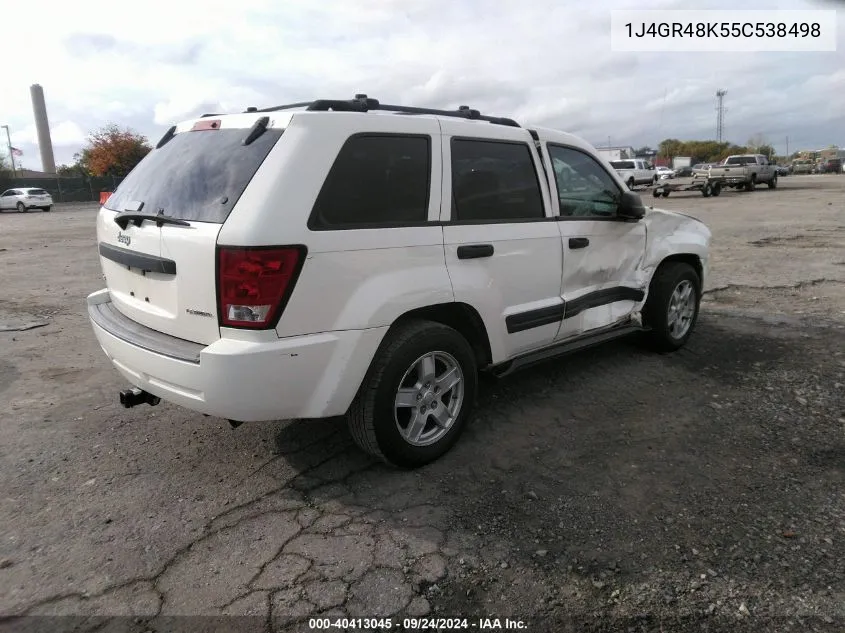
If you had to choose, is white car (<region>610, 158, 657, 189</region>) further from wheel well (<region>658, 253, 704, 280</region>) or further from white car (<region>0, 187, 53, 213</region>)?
white car (<region>0, 187, 53, 213</region>)

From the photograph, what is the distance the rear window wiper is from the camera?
2910 millimetres

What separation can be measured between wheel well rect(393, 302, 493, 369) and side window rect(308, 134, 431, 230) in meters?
0.51

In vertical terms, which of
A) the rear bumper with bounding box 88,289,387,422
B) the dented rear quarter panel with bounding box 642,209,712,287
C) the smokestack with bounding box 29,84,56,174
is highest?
the smokestack with bounding box 29,84,56,174

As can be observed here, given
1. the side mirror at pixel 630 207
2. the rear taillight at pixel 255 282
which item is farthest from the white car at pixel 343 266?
the side mirror at pixel 630 207

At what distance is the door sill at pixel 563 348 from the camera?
385 cm

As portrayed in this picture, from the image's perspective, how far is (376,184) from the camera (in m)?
3.07

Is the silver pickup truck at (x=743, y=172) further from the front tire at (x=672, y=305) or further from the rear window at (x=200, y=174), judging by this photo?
the rear window at (x=200, y=174)

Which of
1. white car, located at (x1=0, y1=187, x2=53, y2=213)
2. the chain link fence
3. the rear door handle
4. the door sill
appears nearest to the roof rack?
the rear door handle

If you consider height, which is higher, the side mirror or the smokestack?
the smokestack

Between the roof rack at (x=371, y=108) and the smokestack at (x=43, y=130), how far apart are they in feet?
278

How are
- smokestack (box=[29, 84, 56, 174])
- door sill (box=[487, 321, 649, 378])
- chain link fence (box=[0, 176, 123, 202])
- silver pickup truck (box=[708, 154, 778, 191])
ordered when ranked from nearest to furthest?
door sill (box=[487, 321, 649, 378]) → silver pickup truck (box=[708, 154, 778, 191]) → chain link fence (box=[0, 176, 123, 202]) → smokestack (box=[29, 84, 56, 174])

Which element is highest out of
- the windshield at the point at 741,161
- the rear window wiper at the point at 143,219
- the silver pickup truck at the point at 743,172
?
the windshield at the point at 741,161

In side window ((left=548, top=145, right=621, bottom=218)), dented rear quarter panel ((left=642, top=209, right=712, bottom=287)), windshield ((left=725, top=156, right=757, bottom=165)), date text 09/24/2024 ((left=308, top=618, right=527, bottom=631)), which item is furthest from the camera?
windshield ((left=725, top=156, right=757, bottom=165))

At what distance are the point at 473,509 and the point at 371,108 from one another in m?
2.22
